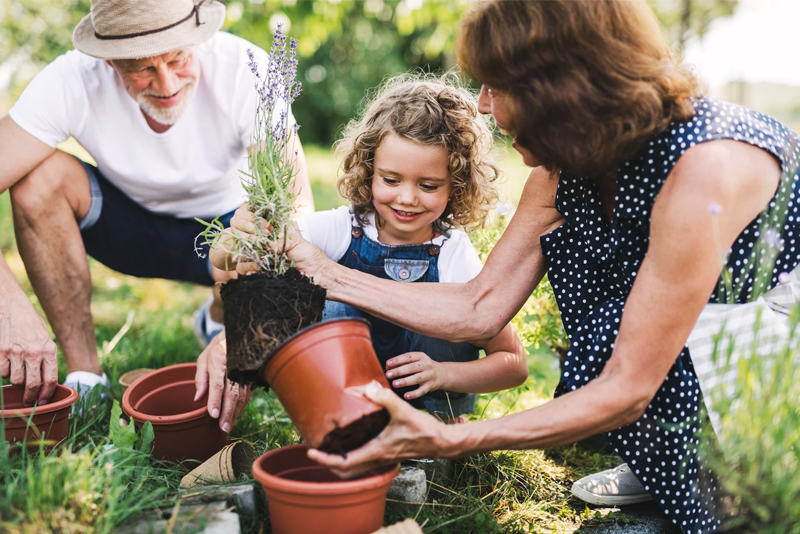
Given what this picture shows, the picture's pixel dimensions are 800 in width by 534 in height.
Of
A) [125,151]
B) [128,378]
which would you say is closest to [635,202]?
[128,378]

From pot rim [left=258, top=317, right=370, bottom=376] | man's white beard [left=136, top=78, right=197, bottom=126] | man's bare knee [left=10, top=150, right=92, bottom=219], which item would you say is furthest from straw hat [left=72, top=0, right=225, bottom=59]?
pot rim [left=258, top=317, right=370, bottom=376]

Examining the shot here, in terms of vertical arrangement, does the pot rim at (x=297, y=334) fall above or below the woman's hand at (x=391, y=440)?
above

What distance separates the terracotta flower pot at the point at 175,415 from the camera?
2111 mm

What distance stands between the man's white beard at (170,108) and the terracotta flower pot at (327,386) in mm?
1673

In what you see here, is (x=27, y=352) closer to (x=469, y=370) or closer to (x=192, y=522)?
(x=192, y=522)

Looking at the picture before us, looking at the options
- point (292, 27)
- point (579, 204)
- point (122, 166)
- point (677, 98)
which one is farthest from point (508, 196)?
point (292, 27)

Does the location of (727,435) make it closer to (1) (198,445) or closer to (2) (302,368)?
(2) (302,368)

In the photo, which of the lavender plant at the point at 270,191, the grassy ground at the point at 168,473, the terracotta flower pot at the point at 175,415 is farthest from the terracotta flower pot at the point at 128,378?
the lavender plant at the point at 270,191

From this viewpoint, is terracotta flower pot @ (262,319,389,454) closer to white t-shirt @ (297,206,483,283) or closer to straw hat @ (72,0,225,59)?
white t-shirt @ (297,206,483,283)

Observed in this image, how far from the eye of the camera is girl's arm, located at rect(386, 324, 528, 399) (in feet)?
7.06

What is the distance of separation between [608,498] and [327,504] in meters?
1.02

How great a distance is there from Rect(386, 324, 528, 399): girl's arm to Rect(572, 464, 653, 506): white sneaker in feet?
1.51

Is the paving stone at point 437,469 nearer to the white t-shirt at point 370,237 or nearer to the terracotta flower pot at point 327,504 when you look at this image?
the terracotta flower pot at point 327,504

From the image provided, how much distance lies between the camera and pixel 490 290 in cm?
219
